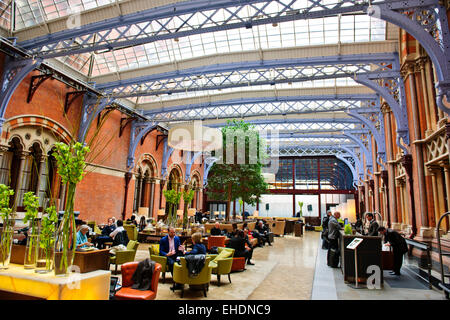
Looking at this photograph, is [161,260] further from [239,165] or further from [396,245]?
[239,165]

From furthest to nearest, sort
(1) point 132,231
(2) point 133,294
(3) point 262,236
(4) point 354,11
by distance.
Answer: (3) point 262,236
(1) point 132,231
(4) point 354,11
(2) point 133,294

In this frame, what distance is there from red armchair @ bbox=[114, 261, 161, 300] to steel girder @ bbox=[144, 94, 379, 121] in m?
10.9

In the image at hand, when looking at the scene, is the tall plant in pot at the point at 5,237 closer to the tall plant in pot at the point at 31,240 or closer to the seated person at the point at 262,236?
the tall plant in pot at the point at 31,240

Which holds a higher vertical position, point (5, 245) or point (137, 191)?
point (137, 191)

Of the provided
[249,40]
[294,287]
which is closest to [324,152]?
[249,40]

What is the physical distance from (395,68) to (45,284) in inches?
415

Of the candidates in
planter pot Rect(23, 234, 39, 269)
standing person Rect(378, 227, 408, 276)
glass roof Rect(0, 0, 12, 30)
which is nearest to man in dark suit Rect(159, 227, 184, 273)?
planter pot Rect(23, 234, 39, 269)

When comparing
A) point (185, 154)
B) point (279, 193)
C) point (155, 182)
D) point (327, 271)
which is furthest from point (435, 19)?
point (279, 193)

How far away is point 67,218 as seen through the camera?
242 cm

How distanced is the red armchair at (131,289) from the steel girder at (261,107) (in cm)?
1092

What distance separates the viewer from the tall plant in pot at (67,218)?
243 cm

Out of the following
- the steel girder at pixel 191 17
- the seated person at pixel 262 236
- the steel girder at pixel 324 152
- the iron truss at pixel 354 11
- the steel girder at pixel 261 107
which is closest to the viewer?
the iron truss at pixel 354 11

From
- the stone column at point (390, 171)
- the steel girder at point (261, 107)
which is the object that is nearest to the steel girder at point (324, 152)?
the steel girder at point (261, 107)

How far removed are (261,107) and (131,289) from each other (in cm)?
1402
